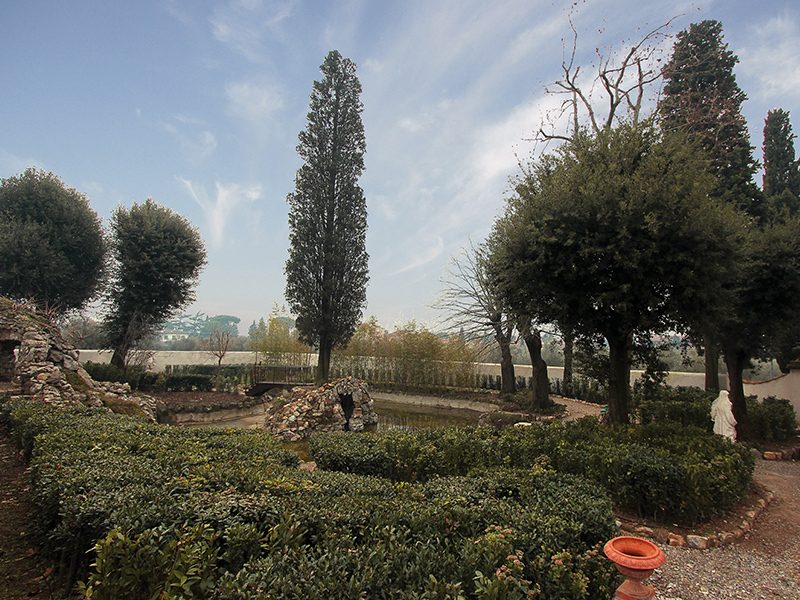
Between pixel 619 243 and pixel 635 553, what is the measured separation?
5329 millimetres

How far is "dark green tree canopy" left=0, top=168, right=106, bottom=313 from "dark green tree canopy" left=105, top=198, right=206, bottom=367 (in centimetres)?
169

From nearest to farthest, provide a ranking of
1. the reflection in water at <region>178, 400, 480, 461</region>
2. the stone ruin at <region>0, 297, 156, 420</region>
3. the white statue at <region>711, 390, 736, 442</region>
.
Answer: the white statue at <region>711, 390, 736, 442</region> → the stone ruin at <region>0, 297, 156, 420</region> → the reflection in water at <region>178, 400, 480, 461</region>

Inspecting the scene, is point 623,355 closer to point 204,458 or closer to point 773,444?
point 773,444

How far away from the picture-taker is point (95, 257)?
18.8 m

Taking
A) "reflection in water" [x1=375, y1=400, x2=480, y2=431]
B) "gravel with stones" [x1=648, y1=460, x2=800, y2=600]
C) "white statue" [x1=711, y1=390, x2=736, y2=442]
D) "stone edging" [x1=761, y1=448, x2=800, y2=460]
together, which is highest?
"white statue" [x1=711, y1=390, x2=736, y2=442]

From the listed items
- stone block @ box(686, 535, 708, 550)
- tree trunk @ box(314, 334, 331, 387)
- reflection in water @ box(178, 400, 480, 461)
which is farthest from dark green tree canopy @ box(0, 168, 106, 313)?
stone block @ box(686, 535, 708, 550)

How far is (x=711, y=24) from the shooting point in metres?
14.2

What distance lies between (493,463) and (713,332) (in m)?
5.20

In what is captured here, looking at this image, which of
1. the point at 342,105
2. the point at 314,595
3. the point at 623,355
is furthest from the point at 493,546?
the point at 342,105

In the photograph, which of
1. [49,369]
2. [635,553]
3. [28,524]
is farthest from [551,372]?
[28,524]

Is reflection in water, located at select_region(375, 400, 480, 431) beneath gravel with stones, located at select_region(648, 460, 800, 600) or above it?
beneath

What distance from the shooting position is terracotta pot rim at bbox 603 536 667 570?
6.47 feet

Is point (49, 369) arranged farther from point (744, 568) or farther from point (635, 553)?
point (744, 568)

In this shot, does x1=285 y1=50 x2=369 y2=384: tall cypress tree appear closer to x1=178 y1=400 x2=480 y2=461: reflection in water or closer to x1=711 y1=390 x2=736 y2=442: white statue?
x1=178 y1=400 x2=480 y2=461: reflection in water
